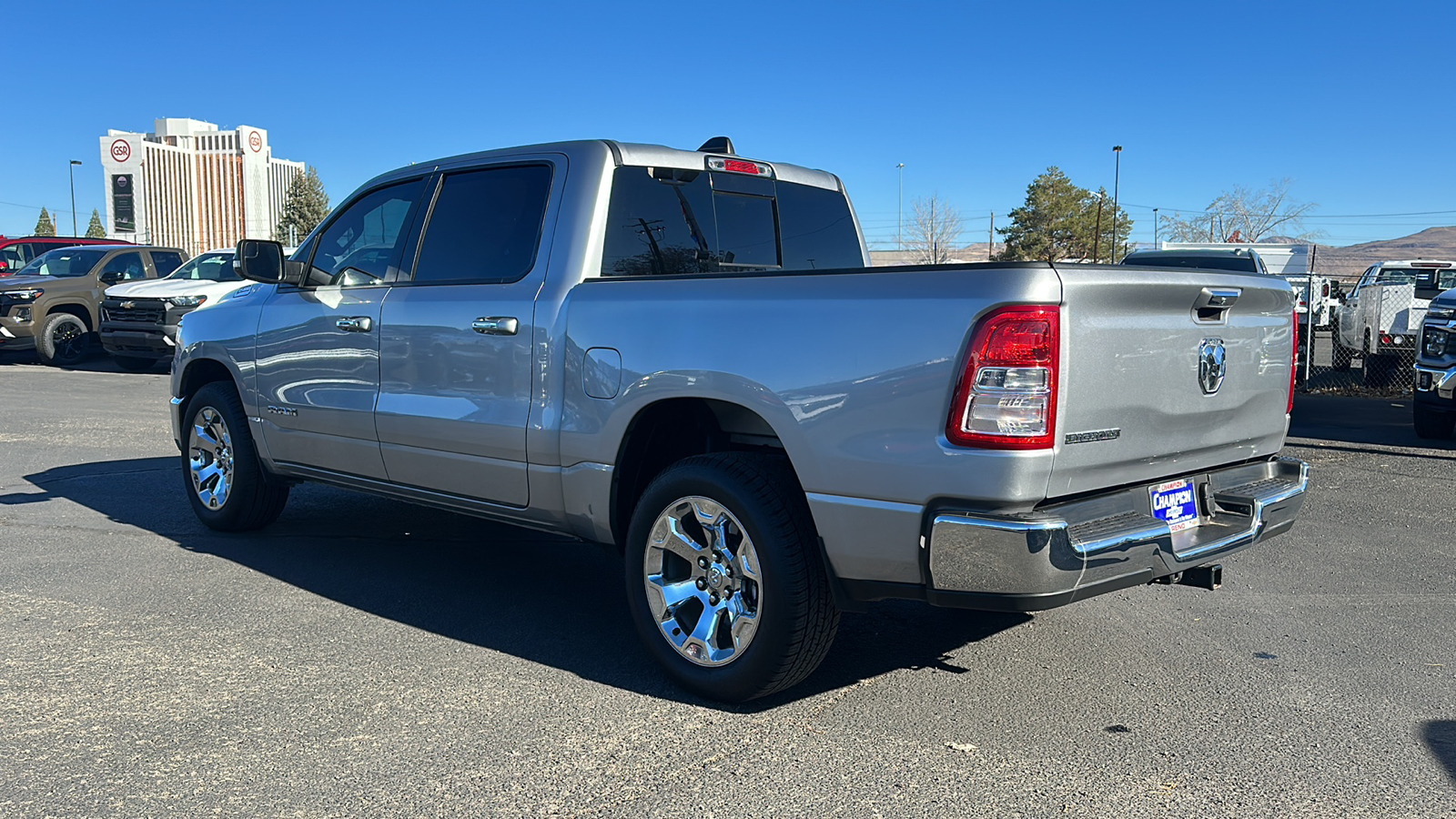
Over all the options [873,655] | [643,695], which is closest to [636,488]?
[643,695]

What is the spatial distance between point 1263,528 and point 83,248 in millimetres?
19356

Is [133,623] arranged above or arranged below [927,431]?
below

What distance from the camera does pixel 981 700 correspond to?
13.0 ft

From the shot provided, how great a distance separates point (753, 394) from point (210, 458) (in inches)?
156

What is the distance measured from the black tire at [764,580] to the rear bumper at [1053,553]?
20 cm

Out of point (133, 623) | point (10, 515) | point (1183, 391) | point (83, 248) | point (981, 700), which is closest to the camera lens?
point (1183, 391)

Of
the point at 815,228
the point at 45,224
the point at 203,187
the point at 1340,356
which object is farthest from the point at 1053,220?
the point at 45,224

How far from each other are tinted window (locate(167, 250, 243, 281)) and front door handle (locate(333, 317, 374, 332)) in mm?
12826

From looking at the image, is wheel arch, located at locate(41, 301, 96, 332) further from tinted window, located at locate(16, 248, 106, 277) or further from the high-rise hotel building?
the high-rise hotel building

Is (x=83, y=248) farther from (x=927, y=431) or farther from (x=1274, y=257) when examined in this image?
(x=1274, y=257)

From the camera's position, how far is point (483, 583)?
5500 millimetres

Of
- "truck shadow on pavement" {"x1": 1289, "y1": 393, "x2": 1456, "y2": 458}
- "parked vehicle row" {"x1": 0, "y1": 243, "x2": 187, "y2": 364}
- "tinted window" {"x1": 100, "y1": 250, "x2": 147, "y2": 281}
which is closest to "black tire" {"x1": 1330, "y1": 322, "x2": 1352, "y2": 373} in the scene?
"truck shadow on pavement" {"x1": 1289, "y1": 393, "x2": 1456, "y2": 458}

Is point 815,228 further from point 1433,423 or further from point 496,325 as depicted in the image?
point 1433,423

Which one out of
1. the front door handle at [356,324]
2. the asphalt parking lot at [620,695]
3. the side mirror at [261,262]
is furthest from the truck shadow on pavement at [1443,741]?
the side mirror at [261,262]
